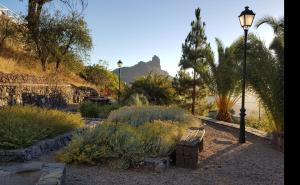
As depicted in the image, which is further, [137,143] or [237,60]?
[237,60]

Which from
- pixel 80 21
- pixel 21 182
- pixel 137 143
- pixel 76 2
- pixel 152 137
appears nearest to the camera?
pixel 21 182

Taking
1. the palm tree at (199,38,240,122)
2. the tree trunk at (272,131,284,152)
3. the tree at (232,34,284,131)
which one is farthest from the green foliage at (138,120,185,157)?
the palm tree at (199,38,240,122)

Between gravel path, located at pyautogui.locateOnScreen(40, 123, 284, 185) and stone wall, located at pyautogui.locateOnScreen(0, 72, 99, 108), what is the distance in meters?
8.78

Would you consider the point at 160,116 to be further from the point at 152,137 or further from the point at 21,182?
the point at 21,182

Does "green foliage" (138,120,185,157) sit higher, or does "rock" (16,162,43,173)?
"green foliage" (138,120,185,157)

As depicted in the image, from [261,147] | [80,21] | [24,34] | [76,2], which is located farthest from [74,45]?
[76,2]

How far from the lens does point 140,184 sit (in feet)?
16.7

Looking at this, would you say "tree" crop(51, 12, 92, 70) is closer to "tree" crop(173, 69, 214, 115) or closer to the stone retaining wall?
"tree" crop(173, 69, 214, 115)

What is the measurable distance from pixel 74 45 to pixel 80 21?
2.05 metres

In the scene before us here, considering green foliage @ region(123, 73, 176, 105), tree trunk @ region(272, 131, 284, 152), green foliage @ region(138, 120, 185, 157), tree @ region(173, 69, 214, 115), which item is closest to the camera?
green foliage @ region(138, 120, 185, 157)

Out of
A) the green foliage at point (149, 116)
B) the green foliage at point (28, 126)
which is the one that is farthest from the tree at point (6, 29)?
the green foliage at point (28, 126)

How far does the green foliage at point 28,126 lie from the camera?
654 cm

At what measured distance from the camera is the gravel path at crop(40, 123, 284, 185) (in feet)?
17.4

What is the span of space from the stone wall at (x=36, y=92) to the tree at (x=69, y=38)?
12.1ft
